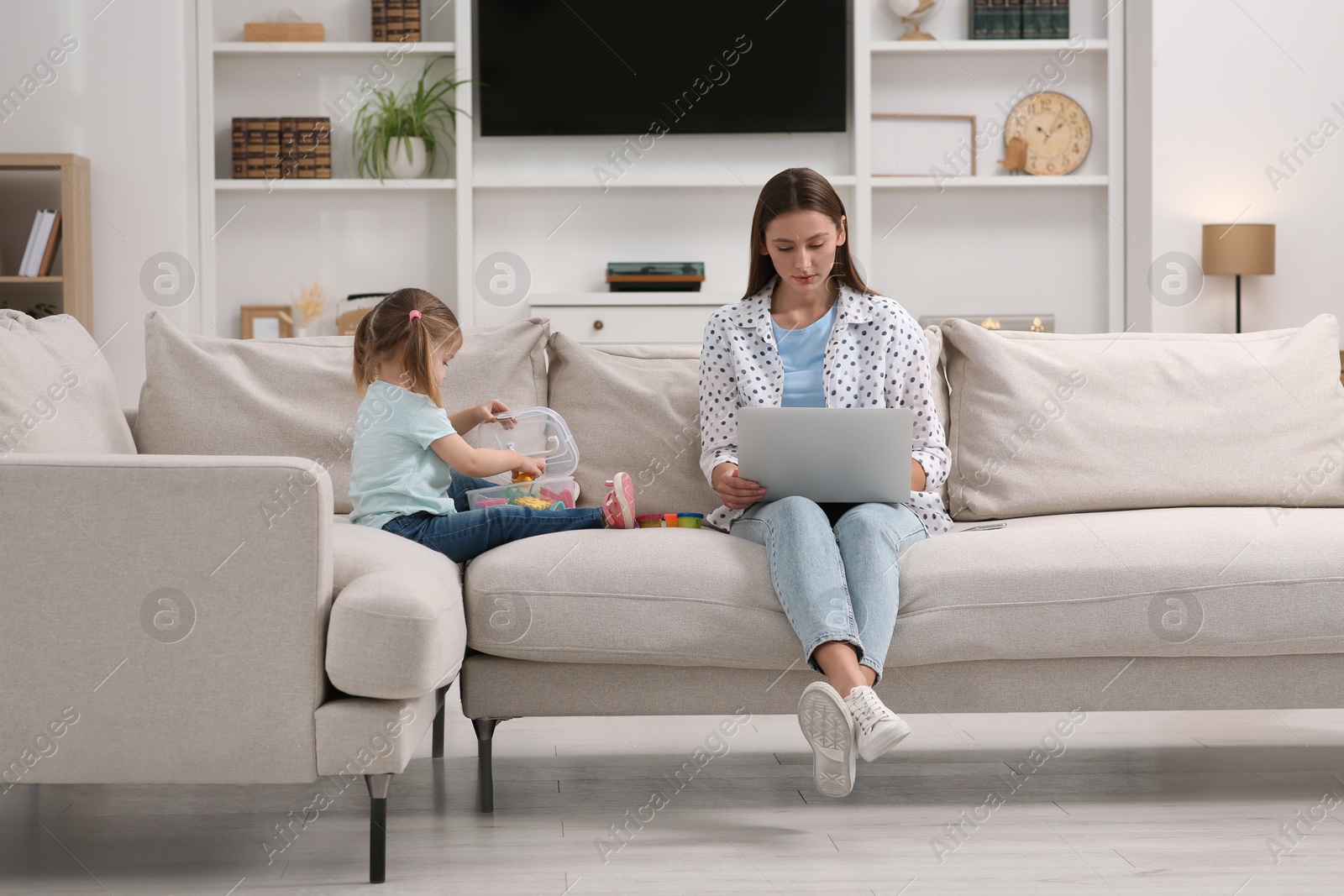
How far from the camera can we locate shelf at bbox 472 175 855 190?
425 cm

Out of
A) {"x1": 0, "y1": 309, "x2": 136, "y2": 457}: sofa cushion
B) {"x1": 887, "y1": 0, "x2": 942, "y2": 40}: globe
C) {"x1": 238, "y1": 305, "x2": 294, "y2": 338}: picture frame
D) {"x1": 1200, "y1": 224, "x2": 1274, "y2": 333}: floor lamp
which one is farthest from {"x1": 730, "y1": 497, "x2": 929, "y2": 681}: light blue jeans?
{"x1": 887, "y1": 0, "x2": 942, "y2": 40}: globe

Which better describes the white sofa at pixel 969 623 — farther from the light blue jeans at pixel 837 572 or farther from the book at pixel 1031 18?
the book at pixel 1031 18

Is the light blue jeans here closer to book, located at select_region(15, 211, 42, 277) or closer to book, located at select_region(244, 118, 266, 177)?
book, located at select_region(244, 118, 266, 177)

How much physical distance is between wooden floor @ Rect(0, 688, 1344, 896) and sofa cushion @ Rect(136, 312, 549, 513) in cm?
62

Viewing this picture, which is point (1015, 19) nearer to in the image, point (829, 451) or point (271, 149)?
point (271, 149)

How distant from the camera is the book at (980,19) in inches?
170

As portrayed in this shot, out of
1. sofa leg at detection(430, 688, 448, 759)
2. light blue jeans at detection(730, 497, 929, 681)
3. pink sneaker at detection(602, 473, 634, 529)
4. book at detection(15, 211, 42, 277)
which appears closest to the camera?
light blue jeans at detection(730, 497, 929, 681)

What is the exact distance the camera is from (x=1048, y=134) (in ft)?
14.5

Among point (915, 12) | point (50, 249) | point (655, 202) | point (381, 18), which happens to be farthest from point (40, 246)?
point (915, 12)

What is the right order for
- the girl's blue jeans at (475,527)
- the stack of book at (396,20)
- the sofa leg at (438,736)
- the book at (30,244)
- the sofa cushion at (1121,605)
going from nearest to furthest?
the sofa cushion at (1121,605) < the girl's blue jeans at (475,527) < the sofa leg at (438,736) < the book at (30,244) < the stack of book at (396,20)

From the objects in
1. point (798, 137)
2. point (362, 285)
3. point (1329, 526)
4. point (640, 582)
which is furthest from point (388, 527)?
point (798, 137)

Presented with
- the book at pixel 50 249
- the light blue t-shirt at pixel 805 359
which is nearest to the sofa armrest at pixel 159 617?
the light blue t-shirt at pixel 805 359

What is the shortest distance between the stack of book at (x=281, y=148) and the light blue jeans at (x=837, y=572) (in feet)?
9.57

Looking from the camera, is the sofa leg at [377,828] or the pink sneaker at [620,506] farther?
the pink sneaker at [620,506]
